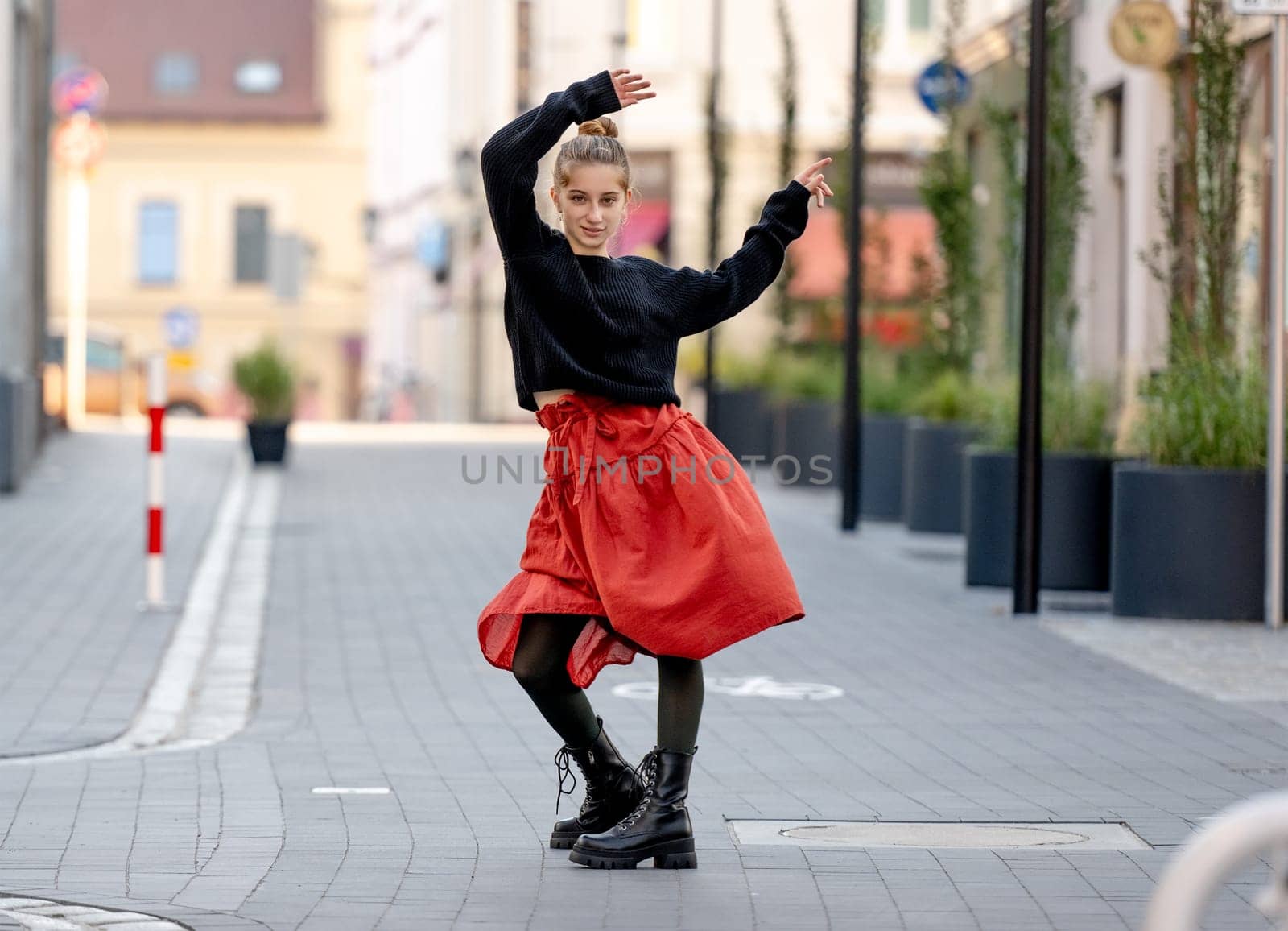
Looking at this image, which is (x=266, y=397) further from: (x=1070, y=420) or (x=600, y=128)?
(x=600, y=128)

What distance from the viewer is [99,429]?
1201 inches

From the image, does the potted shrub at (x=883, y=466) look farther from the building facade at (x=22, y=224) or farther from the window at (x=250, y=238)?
the window at (x=250, y=238)

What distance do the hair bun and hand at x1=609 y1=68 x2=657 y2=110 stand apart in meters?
0.06

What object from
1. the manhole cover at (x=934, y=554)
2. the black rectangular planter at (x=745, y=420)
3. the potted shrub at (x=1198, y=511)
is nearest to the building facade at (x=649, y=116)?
the black rectangular planter at (x=745, y=420)

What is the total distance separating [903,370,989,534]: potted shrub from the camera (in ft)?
53.8

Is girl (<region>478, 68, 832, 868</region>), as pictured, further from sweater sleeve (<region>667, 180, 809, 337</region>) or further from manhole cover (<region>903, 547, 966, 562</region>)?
manhole cover (<region>903, 547, 966, 562</region>)

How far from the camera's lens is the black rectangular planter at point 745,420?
2505 cm

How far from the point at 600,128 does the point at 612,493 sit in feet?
2.97

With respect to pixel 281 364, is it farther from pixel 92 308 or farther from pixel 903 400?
pixel 92 308

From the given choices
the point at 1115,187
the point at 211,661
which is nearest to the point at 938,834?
the point at 211,661

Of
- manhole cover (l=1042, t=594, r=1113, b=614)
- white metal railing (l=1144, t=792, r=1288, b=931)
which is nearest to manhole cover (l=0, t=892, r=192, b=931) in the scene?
white metal railing (l=1144, t=792, r=1288, b=931)

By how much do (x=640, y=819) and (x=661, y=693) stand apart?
296 mm

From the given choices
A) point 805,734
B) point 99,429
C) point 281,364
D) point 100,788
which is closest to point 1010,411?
point 805,734

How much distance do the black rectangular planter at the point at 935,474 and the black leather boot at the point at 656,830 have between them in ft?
34.8
